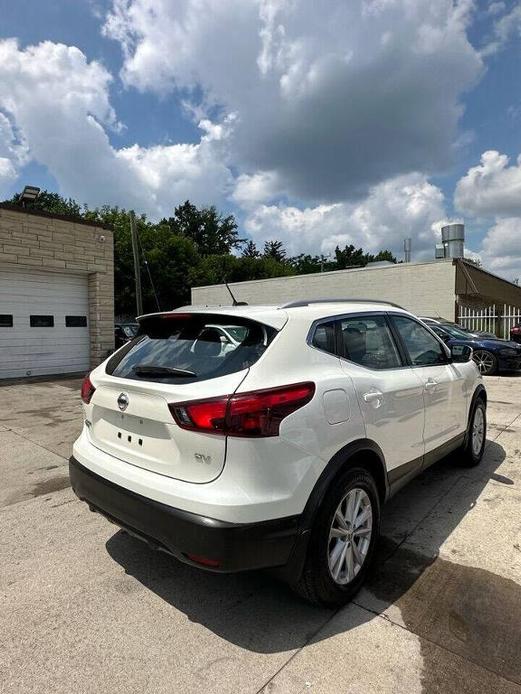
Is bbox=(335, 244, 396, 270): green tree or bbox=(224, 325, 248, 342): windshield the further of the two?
bbox=(335, 244, 396, 270): green tree

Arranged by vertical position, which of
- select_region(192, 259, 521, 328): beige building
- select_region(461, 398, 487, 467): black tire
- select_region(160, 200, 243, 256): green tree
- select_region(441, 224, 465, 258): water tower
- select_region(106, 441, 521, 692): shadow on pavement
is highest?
select_region(160, 200, 243, 256): green tree

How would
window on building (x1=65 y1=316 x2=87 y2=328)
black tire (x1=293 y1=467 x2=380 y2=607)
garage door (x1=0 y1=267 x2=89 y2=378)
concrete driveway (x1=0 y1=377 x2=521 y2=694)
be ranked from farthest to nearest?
window on building (x1=65 y1=316 x2=87 y2=328)
garage door (x1=0 y1=267 x2=89 y2=378)
black tire (x1=293 y1=467 x2=380 y2=607)
concrete driveway (x1=0 y1=377 x2=521 y2=694)

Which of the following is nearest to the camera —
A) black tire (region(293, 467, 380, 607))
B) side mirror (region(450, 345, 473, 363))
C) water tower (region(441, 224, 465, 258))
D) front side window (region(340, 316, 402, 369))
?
black tire (region(293, 467, 380, 607))

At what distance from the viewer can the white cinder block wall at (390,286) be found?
18875 mm

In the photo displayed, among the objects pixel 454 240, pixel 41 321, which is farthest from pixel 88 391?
pixel 454 240

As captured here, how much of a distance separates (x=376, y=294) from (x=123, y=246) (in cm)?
2259

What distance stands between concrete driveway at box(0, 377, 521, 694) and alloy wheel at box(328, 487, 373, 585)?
0.20m

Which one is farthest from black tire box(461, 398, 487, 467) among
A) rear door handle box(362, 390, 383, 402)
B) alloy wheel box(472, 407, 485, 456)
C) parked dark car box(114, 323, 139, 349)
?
parked dark car box(114, 323, 139, 349)

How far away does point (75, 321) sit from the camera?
1228 centimetres

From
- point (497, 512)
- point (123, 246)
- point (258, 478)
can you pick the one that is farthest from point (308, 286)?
point (258, 478)

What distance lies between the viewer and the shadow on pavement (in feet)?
7.08

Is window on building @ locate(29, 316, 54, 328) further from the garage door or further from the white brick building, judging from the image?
the white brick building

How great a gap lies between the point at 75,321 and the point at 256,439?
11.5 meters

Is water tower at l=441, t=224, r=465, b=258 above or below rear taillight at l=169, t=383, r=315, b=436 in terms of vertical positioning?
above
